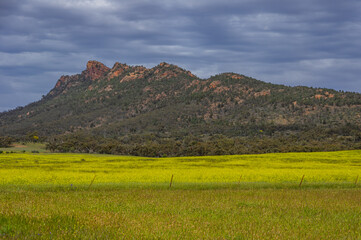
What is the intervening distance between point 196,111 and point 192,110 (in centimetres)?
186

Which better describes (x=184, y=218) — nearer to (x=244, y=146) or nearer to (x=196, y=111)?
(x=244, y=146)

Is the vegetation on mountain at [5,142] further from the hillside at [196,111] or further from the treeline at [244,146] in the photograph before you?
the hillside at [196,111]

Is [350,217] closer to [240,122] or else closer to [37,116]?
[240,122]

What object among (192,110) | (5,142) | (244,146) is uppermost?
(192,110)

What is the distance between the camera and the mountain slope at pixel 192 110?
112 m

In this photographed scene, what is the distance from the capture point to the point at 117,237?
388 inches

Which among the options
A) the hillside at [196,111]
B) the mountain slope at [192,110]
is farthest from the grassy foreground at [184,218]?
the mountain slope at [192,110]

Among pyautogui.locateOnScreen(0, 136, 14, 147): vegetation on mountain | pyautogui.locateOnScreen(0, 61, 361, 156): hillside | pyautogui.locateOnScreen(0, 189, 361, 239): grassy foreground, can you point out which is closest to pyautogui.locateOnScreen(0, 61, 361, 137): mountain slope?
pyautogui.locateOnScreen(0, 61, 361, 156): hillside

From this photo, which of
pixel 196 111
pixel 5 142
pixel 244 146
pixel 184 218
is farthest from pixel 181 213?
pixel 196 111

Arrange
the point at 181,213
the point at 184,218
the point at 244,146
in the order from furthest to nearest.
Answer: the point at 244,146 → the point at 181,213 → the point at 184,218

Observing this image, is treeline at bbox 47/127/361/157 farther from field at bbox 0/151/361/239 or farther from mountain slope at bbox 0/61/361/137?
field at bbox 0/151/361/239

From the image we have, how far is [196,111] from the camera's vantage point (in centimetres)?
13600

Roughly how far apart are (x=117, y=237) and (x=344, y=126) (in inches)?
3857

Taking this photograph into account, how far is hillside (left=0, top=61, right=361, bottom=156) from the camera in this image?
109312 mm
